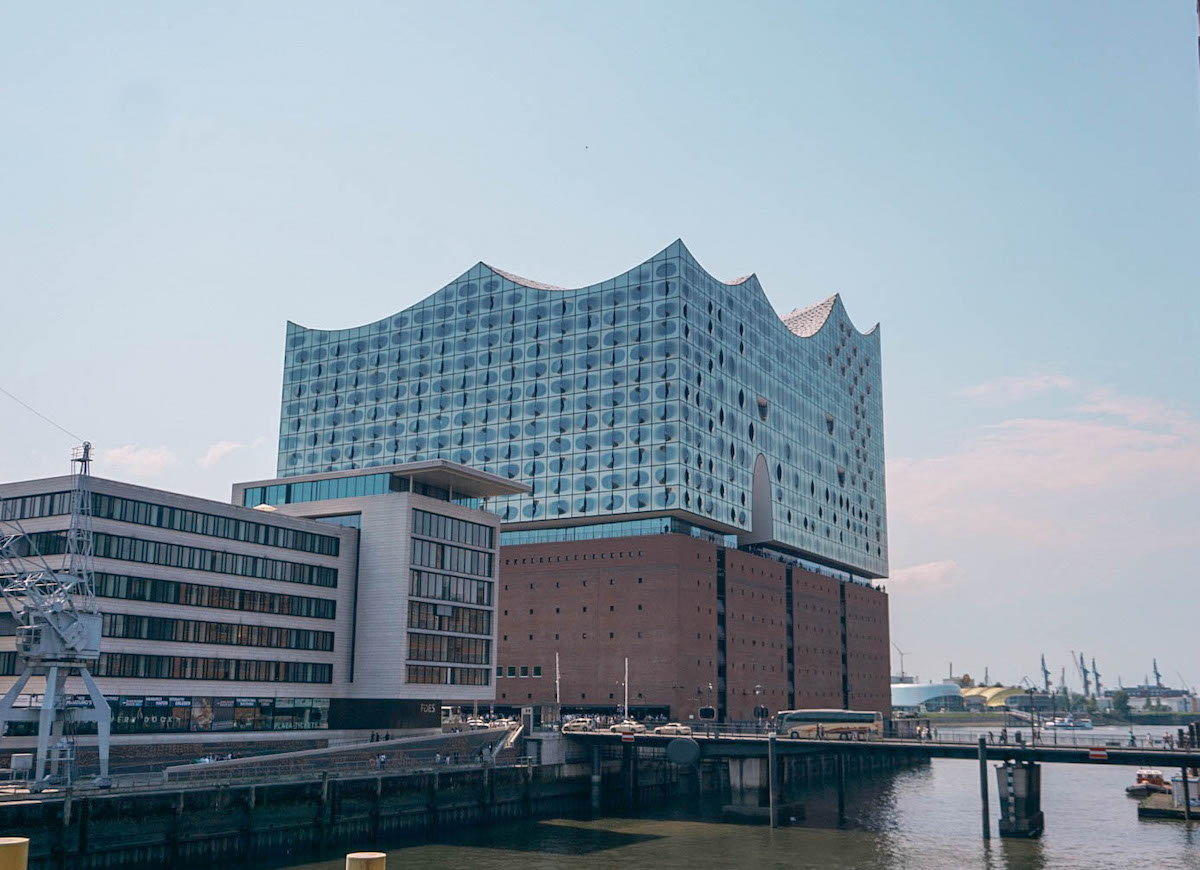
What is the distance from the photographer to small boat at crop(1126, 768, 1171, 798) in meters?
105

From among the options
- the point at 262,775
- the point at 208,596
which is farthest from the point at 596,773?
the point at 208,596

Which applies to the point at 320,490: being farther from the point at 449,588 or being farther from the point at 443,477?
the point at 449,588

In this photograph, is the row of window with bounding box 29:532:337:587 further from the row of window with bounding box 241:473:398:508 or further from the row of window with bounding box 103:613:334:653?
the row of window with bounding box 241:473:398:508

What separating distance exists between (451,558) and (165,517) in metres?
28.3

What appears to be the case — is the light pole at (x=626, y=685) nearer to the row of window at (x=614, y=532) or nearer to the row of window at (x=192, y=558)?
the row of window at (x=614, y=532)

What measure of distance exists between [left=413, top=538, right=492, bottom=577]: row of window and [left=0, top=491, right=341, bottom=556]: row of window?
907 cm

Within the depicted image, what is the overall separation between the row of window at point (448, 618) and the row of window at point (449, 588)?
0.84 metres

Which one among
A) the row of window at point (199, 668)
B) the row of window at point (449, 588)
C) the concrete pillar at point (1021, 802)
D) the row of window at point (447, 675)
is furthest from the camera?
the row of window at point (449, 588)

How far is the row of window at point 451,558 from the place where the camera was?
104 m

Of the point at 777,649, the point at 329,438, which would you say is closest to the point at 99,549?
the point at 329,438

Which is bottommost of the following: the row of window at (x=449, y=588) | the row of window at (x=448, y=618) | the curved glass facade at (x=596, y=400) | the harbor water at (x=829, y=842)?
the harbor water at (x=829, y=842)

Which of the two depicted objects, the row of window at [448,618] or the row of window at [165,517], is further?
the row of window at [448,618]

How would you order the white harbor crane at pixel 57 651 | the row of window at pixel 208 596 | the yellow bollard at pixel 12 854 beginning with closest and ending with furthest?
1. the yellow bollard at pixel 12 854
2. the white harbor crane at pixel 57 651
3. the row of window at pixel 208 596

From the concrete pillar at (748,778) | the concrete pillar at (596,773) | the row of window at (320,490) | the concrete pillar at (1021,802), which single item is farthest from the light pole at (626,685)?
the concrete pillar at (1021,802)
